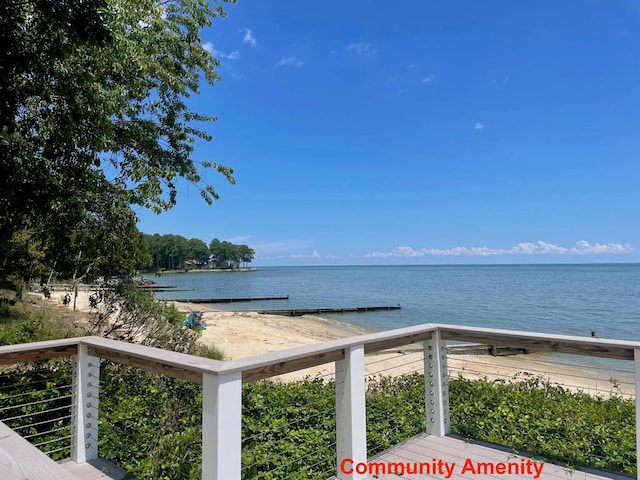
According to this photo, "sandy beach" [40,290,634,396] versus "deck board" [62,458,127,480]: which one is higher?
"deck board" [62,458,127,480]

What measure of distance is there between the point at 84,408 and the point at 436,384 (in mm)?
2499

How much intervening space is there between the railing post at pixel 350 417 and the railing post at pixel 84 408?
62.4 inches

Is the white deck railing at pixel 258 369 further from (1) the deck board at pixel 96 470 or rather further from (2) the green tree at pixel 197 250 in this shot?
(2) the green tree at pixel 197 250

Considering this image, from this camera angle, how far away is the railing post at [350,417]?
7.79 ft

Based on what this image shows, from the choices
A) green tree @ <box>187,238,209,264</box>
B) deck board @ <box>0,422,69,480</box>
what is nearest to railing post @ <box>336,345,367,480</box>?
deck board @ <box>0,422,69,480</box>

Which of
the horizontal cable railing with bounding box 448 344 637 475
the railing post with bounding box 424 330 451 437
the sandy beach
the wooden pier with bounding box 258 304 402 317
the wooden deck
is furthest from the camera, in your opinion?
the wooden pier with bounding box 258 304 402 317

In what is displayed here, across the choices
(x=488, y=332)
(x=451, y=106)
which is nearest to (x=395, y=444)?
(x=488, y=332)

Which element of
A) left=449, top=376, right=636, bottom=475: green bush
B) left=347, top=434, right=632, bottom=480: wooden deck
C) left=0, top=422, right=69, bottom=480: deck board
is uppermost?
left=0, top=422, right=69, bottom=480: deck board

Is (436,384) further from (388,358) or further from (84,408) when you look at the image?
(388,358)

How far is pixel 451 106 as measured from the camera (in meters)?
Answer: 20.8

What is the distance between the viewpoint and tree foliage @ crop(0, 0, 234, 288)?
130 inches

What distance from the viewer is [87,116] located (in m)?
3.89

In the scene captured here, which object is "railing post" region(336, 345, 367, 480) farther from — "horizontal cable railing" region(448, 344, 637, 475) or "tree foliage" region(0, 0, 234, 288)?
"tree foliage" region(0, 0, 234, 288)

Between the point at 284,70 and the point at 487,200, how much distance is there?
84.2 feet
